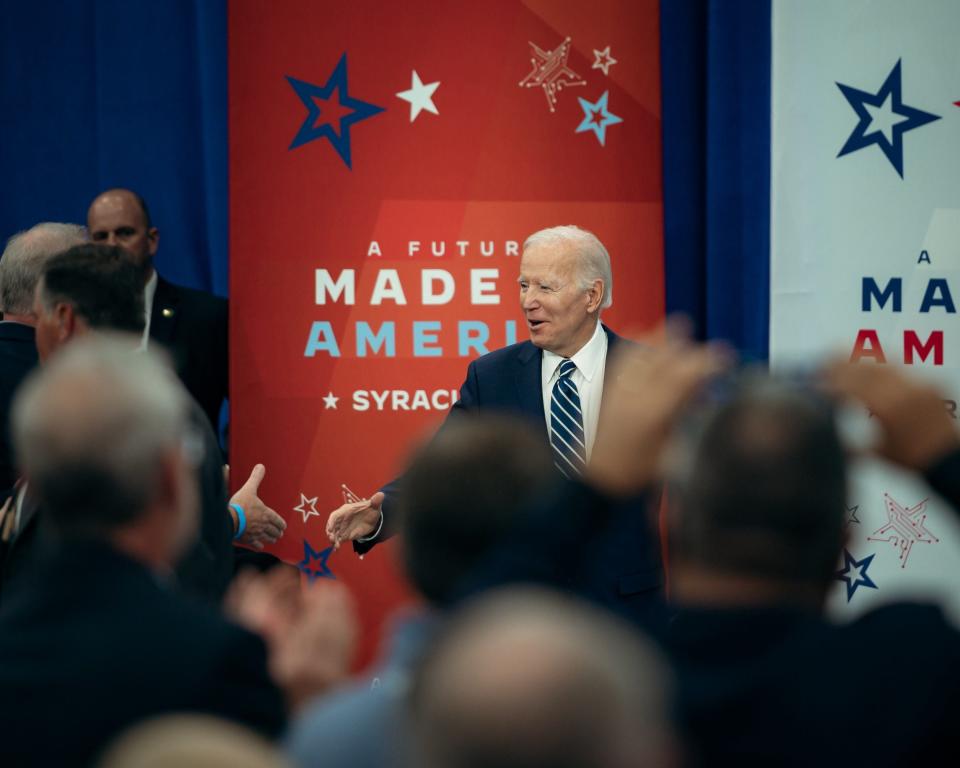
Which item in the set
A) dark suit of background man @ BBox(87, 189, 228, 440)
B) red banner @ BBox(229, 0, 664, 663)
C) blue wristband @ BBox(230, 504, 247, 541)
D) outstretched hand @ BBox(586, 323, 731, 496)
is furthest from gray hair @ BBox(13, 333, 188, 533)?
dark suit of background man @ BBox(87, 189, 228, 440)

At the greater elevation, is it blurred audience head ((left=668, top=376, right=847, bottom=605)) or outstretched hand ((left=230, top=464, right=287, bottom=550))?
blurred audience head ((left=668, top=376, right=847, bottom=605))

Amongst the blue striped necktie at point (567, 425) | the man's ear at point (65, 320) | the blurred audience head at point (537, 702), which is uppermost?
the man's ear at point (65, 320)

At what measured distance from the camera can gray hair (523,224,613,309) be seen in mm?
3877

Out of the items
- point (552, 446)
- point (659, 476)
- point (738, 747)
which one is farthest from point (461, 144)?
point (738, 747)

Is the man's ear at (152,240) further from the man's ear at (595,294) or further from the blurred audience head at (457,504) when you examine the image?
the blurred audience head at (457,504)

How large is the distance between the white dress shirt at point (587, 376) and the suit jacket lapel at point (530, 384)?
0.06 ft

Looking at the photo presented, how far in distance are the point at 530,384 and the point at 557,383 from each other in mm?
77

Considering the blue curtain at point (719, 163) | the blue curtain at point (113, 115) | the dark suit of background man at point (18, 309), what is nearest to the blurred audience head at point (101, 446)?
the dark suit of background man at point (18, 309)

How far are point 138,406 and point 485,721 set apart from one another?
2.66 ft

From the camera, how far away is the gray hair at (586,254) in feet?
12.7

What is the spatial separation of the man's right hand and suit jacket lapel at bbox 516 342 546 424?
526 millimetres

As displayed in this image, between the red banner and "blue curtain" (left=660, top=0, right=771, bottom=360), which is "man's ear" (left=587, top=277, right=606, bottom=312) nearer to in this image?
the red banner

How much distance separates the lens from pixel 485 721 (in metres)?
0.85

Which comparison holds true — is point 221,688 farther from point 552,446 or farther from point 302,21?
point 302,21
